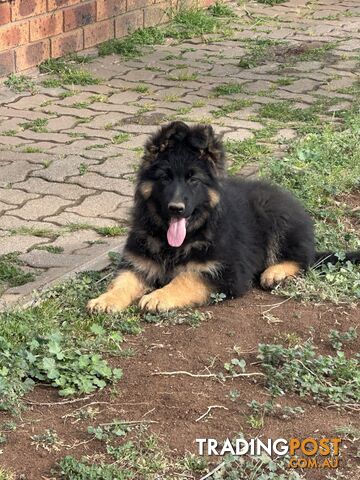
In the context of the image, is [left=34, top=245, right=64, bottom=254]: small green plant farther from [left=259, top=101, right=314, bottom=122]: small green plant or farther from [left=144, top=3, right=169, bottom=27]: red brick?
[left=144, top=3, right=169, bottom=27]: red brick

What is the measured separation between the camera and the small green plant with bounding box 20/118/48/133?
9.38m

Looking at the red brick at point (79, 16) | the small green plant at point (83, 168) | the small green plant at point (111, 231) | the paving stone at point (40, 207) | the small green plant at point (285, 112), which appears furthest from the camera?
the red brick at point (79, 16)

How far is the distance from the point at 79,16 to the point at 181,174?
21.6 ft

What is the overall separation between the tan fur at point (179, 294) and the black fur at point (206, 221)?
0.26ft

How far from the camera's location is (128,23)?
1279cm

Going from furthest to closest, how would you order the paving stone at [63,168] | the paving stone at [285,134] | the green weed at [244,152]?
the paving stone at [285,134], the green weed at [244,152], the paving stone at [63,168]

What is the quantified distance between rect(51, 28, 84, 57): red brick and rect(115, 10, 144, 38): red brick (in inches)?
31.7

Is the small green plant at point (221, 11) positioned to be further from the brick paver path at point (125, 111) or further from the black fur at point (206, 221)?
the black fur at point (206, 221)

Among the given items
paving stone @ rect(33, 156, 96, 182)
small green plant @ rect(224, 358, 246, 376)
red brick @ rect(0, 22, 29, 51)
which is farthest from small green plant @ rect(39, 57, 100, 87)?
small green plant @ rect(224, 358, 246, 376)

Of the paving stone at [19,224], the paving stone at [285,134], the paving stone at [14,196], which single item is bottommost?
the paving stone at [19,224]

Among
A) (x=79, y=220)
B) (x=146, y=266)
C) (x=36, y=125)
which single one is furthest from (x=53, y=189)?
(x=146, y=266)

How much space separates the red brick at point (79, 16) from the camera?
11.6m

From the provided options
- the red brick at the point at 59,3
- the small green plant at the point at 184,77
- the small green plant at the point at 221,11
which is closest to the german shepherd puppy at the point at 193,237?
the small green plant at the point at 184,77

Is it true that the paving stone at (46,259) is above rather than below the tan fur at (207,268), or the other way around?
below
